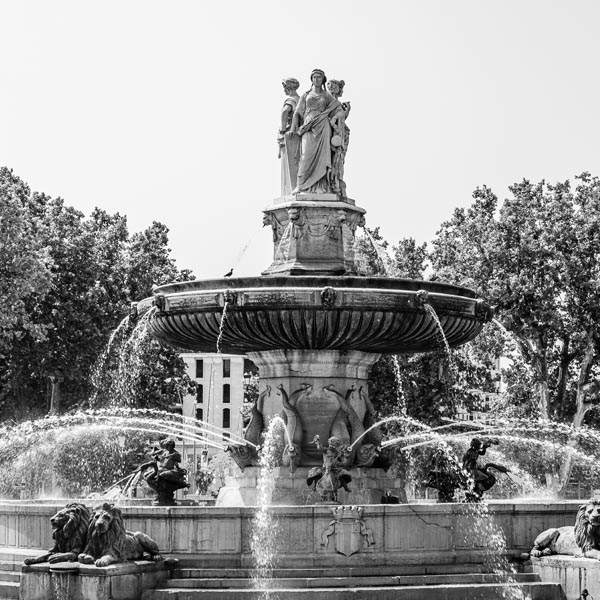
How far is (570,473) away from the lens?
39.7 meters

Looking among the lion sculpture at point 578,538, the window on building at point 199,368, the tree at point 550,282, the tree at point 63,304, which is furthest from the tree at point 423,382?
the window on building at point 199,368

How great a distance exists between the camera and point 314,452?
1923 centimetres

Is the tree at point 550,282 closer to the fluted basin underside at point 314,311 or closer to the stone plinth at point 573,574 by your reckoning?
the fluted basin underside at point 314,311

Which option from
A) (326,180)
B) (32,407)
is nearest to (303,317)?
(326,180)

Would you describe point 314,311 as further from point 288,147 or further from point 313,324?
point 288,147

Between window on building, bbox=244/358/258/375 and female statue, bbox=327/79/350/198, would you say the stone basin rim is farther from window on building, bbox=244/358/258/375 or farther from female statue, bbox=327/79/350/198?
window on building, bbox=244/358/258/375

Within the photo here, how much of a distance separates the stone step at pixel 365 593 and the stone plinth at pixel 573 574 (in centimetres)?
40

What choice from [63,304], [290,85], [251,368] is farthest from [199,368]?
[290,85]

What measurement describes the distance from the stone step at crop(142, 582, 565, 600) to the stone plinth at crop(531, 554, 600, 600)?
1.32 ft

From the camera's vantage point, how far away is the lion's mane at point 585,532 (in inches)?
617

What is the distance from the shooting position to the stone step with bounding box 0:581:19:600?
15422 millimetres

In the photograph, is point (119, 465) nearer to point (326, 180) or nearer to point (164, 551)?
point (326, 180)

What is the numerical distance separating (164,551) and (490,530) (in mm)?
3703

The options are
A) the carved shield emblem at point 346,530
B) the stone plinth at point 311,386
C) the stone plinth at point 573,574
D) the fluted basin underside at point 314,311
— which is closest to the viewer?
the stone plinth at point 573,574
